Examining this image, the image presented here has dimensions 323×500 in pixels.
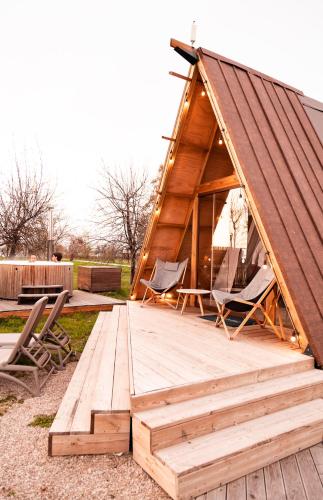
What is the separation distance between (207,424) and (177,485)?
562mm

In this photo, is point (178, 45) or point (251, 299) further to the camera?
point (178, 45)

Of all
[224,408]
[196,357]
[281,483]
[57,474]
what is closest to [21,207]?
[196,357]

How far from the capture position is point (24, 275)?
761cm

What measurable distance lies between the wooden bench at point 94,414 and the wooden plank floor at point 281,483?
757mm

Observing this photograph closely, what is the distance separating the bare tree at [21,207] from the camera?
38.7 feet

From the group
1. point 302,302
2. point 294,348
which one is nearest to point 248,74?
point 302,302

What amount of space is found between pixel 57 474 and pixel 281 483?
1.52 metres

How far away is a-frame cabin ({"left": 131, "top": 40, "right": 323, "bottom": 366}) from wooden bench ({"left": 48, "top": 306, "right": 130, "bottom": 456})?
6.86ft

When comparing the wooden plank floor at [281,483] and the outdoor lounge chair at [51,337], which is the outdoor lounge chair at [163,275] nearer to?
the outdoor lounge chair at [51,337]

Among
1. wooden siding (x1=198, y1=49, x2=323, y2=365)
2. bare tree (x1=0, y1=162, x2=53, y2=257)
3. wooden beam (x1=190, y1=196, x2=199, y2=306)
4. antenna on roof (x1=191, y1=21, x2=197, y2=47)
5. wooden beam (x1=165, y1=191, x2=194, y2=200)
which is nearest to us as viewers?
wooden siding (x1=198, y1=49, x2=323, y2=365)

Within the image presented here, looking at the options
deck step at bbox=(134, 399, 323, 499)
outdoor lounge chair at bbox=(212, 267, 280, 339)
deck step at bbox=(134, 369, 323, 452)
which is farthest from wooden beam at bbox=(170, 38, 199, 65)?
deck step at bbox=(134, 399, 323, 499)

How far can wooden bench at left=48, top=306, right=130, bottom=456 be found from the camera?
249 cm

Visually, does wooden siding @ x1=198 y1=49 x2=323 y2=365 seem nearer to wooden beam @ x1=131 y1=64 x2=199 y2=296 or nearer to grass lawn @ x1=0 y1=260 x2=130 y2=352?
wooden beam @ x1=131 y1=64 x2=199 y2=296

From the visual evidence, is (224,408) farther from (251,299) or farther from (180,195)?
(180,195)
